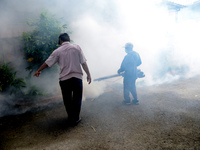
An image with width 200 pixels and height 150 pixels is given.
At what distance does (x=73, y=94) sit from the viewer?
10.2 ft

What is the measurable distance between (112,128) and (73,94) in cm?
105

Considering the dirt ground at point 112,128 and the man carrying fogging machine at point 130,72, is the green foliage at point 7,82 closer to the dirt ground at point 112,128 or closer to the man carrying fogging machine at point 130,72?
the dirt ground at point 112,128

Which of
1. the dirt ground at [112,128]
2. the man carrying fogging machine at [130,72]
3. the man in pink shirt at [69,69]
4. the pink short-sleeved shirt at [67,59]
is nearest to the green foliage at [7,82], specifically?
the dirt ground at [112,128]

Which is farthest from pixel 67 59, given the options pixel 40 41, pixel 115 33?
pixel 115 33

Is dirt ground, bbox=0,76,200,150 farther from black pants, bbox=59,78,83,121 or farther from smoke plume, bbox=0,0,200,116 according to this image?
smoke plume, bbox=0,0,200,116

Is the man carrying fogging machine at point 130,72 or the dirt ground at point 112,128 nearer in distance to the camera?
the dirt ground at point 112,128

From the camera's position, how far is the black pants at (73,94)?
119 inches

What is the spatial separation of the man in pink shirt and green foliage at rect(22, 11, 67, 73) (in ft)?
6.13

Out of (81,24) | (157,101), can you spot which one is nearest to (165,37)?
(81,24)

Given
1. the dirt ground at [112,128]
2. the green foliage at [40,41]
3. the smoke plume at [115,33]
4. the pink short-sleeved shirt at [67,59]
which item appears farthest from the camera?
the smoke plume at [115,33]

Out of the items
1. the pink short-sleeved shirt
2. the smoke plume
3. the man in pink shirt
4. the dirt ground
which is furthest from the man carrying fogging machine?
the pink short-sleeved shirt

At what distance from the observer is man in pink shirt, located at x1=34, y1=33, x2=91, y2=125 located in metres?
2.93

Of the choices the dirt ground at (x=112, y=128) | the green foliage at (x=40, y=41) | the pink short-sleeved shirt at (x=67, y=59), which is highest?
the green foliage at (x=40, y=41)

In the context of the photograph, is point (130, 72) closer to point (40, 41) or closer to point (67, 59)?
point (67, 59)
